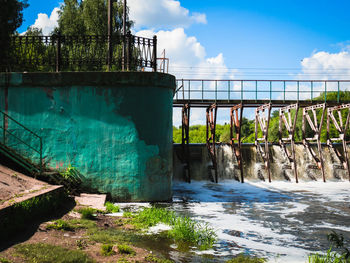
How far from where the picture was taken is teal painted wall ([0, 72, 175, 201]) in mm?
10062

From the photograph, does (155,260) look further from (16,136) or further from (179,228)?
(16,136)

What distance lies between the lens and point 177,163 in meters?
18.4

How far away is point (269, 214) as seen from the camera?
991cm

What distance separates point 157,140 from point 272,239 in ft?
15.1

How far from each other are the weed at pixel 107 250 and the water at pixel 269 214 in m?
1.24

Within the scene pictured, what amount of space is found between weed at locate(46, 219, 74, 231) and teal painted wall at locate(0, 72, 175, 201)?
3602 millimetres

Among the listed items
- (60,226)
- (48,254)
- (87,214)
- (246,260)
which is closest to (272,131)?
(87,214)

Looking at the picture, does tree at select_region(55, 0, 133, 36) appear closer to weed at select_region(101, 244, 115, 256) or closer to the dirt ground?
the dirt ground

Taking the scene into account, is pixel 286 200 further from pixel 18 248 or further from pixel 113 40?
pixel 18 248

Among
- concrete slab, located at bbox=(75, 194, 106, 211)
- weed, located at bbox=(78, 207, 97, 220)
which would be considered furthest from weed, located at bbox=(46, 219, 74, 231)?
concrete slab, located at bbox=(75, 194, 106, 211)

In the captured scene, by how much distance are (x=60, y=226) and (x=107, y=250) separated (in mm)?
1402

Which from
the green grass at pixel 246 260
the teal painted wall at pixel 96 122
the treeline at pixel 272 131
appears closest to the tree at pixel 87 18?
the treeline at pixel 272 131

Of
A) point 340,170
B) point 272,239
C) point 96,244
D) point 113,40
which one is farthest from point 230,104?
point 96,244

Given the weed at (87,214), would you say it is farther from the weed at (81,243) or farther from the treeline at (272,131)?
the treeline at (272,131)
